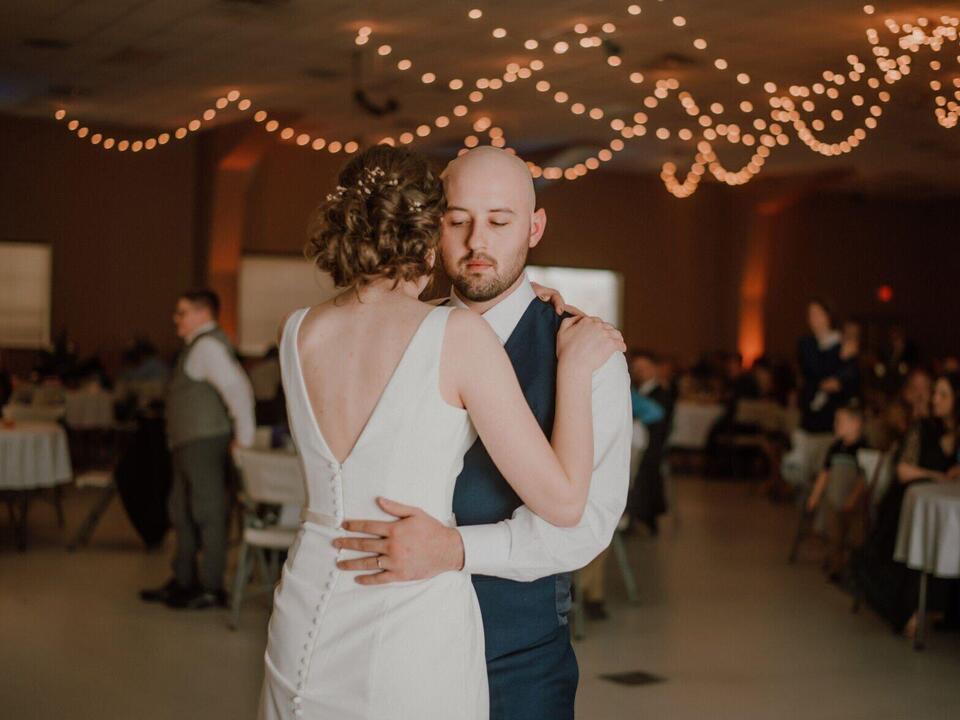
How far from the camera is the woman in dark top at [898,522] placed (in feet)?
18.9

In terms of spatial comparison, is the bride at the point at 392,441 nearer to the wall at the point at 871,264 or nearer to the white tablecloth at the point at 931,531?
the white tablecloth at the point at 931,531

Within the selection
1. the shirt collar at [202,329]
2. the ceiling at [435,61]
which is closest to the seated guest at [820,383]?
the ceiling at [435,61]

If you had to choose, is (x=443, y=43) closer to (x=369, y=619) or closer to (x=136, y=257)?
(x=136, y=257)

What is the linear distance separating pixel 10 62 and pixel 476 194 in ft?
30.4

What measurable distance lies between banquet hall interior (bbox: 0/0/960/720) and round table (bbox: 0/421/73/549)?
0.02 m

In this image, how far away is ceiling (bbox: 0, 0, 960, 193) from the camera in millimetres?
7902

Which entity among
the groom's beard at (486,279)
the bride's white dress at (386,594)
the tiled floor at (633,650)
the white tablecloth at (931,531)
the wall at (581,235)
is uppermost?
the wall at (581,235)

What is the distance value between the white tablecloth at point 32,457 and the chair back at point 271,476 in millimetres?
2273

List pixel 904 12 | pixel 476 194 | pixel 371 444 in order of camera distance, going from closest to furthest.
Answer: pixel 371 444 → pixel 476 194 → pixel 904 12

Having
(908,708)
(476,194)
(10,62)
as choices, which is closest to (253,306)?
(10,62)

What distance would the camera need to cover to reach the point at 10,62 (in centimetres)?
1003

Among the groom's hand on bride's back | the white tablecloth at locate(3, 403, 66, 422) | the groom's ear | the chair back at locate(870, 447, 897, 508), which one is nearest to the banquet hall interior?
the chair back at locate(870, 447, 897, 508)

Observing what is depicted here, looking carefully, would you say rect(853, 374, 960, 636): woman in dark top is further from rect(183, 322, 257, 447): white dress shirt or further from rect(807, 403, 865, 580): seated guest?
rect(183, 322, 257, 447): white dress shirt

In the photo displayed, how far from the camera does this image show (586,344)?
1.83 meters
